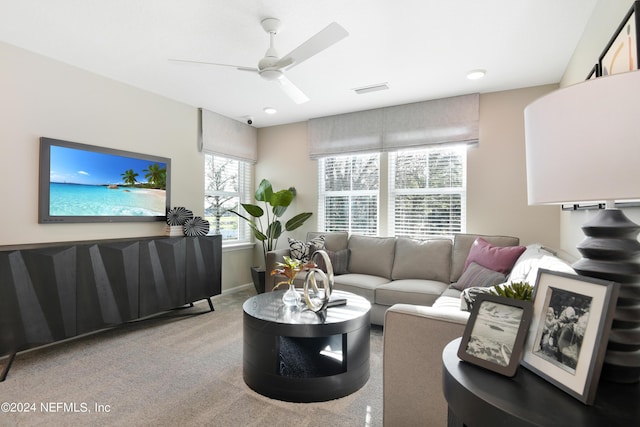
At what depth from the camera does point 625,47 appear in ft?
5.10

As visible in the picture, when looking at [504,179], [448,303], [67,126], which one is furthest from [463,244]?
[67,126]

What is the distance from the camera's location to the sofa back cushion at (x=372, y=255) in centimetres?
386

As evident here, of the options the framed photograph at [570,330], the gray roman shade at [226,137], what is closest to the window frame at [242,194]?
the gray roman shade at [226,137]

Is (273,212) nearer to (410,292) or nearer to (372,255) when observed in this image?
(372,255)

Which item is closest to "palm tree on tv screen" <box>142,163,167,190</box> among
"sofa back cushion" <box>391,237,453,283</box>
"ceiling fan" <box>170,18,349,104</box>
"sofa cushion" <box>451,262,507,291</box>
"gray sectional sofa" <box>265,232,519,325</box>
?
"gray sectional sofa" <box>265,232,519,325</box>

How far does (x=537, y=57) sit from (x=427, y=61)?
94 cm

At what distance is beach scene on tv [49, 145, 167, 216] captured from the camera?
117 inches

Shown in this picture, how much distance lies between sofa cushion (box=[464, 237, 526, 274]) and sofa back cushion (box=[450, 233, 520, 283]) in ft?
0.44

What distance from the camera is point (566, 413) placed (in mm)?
729

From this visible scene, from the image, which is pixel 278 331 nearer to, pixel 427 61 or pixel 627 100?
pixel 627 100

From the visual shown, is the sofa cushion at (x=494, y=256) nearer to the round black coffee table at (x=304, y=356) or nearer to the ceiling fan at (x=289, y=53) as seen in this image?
the round black coffee table at (x=304, y=356)

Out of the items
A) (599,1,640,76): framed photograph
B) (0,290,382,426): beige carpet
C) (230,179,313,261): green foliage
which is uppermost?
(599,1,640,76): framed photograph

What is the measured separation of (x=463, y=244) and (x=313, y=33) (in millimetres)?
2557

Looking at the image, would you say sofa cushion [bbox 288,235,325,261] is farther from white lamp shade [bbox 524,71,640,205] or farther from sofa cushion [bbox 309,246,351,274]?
white lamp shade [bbox 524,71,640,205]
